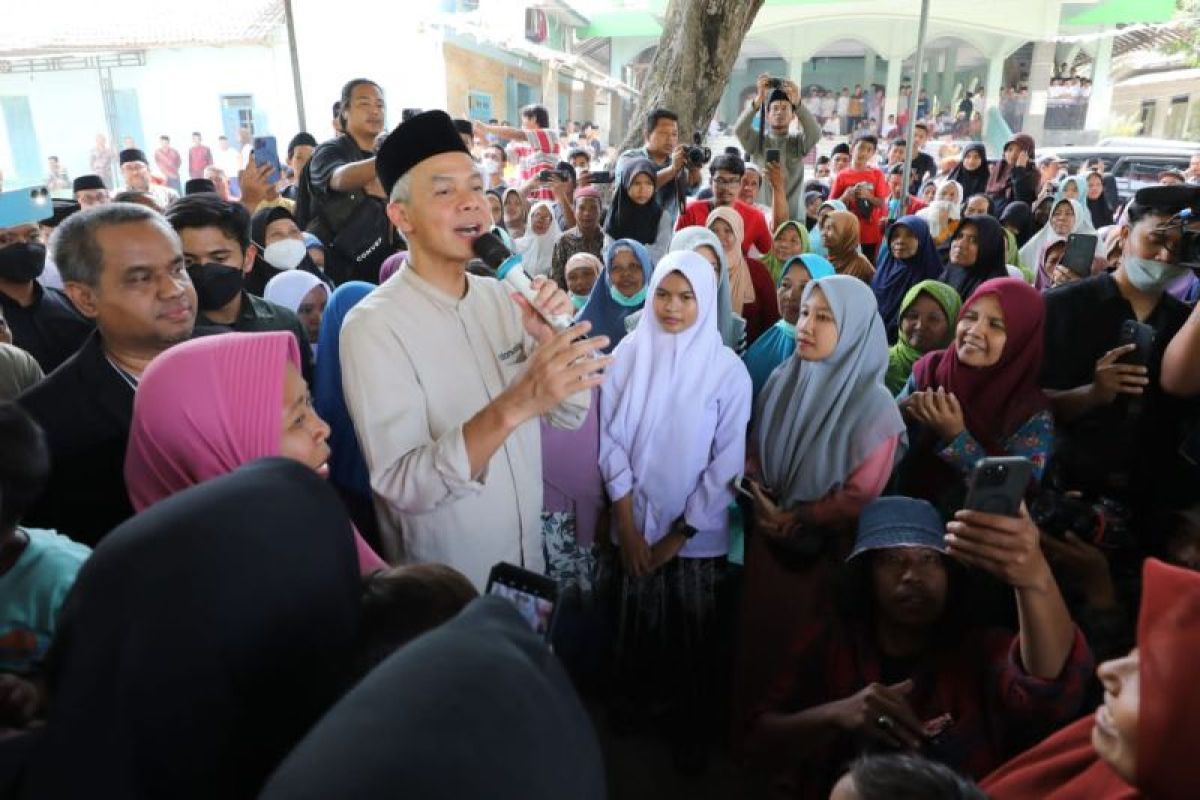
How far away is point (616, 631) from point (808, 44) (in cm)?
2023

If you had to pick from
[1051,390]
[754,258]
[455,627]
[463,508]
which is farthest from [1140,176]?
[455,627]

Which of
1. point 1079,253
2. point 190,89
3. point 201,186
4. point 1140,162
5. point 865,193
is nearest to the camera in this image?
point 1079,253

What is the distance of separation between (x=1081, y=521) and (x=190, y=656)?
2291 mm

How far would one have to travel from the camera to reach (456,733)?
1.48 ft

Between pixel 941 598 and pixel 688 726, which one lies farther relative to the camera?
pixel 688 726

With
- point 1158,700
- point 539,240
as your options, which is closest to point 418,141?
point 1158,700

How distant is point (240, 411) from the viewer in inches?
48.3

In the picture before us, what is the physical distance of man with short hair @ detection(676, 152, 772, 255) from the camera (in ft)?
14.8

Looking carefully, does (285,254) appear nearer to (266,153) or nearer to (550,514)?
(266,153)

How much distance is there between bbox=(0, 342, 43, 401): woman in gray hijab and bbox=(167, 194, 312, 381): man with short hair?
0.45 meters

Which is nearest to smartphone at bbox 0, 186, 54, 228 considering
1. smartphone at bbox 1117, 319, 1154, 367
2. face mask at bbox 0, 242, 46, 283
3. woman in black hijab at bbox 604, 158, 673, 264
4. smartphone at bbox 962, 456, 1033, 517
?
face mask at bbox 0, 242, 46, 283

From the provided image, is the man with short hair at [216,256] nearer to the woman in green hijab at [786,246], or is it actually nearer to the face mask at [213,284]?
the face mask at [213,284]

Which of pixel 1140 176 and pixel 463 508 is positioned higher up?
pixel 1140 176

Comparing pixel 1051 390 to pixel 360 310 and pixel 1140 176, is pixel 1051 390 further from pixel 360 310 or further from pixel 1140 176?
pixel 1140 176
